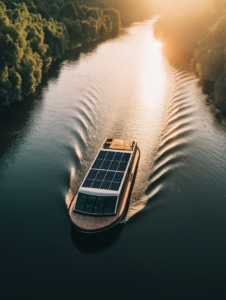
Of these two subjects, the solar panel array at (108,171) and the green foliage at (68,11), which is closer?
the solar panel array at (108,171)

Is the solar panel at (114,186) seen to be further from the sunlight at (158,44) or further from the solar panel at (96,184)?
the sunlight at (158,44)

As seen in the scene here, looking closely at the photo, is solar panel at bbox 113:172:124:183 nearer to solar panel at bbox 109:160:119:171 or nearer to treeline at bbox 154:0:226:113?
solar panel at bbox 109:160:119:171

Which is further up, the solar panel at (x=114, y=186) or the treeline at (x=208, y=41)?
the treeline at (x=208, y=41)

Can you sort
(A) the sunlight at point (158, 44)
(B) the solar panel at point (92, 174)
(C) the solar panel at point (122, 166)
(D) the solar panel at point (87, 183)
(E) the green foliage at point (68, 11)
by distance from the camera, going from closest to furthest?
(D) the solar panel at point (87, 183) → (B) the solar panel at point (92, 174) → (C) the solar panel at point (122, 166) → (A) the sunlight at point (158, 44) → (E) the green foliage at point (68, 11)

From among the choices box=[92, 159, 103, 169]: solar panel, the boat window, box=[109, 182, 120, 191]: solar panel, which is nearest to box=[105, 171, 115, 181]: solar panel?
box=[109, 182, 120, 191]: solar panel

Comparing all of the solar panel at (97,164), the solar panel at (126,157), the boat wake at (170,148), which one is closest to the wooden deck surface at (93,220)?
the boat wake at (170,148)

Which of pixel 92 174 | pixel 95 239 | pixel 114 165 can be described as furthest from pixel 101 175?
pixel 95 239

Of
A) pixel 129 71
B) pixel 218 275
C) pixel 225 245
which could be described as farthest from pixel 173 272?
pixel 129 71

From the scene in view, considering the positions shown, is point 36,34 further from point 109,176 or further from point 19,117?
point 109,176
